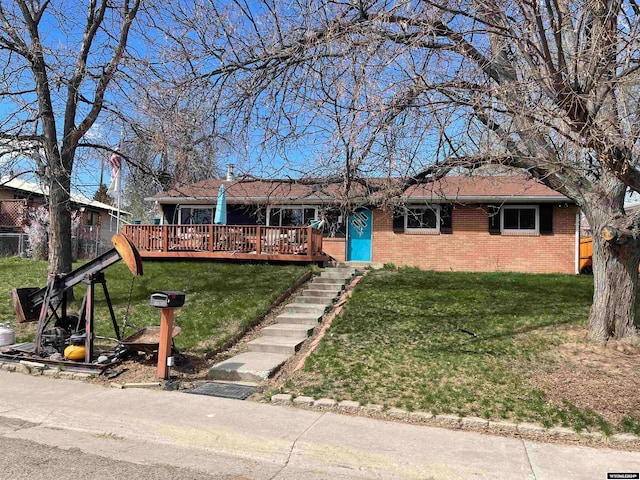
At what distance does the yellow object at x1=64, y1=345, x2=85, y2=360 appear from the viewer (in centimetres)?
788

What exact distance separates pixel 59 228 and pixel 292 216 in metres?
9.16

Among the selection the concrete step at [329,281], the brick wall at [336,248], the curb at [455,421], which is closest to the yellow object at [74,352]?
the curb at [455,421]

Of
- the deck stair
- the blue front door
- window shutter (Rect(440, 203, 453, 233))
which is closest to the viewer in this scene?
the deck stair

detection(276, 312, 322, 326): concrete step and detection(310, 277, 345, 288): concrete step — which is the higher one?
detection(310, 277, 345, 288): concrete step

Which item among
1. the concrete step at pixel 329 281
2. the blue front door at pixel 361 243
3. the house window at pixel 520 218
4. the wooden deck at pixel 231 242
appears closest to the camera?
the concrete step at pixel 329 281

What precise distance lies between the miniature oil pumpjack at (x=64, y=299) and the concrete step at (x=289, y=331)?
2.74m

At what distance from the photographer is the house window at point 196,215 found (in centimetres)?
1982

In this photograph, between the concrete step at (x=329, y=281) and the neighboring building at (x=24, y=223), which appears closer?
the concrete step at (x=329, y=281)

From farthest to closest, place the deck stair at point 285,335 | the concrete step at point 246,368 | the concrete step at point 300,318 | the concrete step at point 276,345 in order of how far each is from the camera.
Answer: the concrete step at point 300,318 → the concrete step at point 276,345 → the deck stair at point 285,335 → the concrete step at point 246,368

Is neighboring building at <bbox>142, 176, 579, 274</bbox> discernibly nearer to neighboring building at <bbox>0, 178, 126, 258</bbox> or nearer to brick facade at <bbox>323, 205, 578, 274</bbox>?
brick facade at <bbox>323, 205, 578, 274</bbox>

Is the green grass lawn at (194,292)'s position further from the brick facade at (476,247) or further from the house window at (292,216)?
the brick facade at (476,247)

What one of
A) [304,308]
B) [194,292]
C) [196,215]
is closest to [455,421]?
[304,308]

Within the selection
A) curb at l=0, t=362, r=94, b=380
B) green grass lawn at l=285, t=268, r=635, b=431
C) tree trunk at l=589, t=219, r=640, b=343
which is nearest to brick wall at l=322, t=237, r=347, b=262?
green grass lawn at l=285, t=268, r=635, b=431

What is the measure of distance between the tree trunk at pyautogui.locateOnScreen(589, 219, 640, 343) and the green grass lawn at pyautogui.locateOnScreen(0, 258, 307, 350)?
6393 mm
